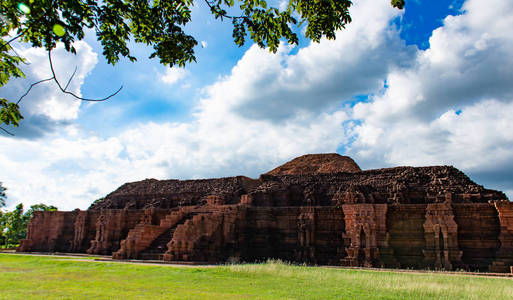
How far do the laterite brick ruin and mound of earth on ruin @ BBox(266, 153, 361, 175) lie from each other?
2524cm

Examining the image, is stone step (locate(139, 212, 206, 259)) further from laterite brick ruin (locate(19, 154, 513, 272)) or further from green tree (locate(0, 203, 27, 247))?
green tree (locate(0, 203, 27, 247))

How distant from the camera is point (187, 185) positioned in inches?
1893

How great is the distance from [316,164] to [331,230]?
40223 mm

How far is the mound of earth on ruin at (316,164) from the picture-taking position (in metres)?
60.2

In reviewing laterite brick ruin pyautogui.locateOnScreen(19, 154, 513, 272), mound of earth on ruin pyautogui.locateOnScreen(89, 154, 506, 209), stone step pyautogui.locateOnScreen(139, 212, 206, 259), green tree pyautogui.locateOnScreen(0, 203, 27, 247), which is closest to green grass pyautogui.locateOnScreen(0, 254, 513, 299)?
stone step pyautogui.locateOnScreen(139, 212, 206, 259)

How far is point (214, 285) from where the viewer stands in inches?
470

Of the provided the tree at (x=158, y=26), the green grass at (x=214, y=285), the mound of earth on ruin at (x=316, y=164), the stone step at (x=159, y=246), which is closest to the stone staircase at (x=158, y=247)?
the stone step at (x=159, y=246)

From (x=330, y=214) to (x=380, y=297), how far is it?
46.4ft

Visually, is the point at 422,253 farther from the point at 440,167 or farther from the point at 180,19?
the point at 180,19

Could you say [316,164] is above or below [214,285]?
above

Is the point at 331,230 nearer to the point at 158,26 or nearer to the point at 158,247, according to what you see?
the point at 158,247

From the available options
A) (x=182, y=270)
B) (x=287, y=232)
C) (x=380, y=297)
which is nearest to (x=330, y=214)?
(x=287, y=232)

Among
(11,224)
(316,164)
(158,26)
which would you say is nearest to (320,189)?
(316,164)

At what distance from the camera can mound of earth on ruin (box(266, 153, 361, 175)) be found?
60.2 metres
